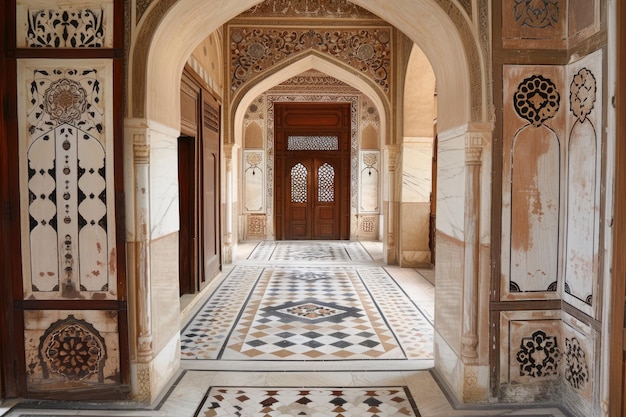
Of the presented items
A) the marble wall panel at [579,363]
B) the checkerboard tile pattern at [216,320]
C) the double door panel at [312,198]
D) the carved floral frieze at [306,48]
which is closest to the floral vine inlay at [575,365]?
the marble wall panel at [579,363]

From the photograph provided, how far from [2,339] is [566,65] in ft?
10.1

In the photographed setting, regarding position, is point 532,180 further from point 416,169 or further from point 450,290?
point 416,169

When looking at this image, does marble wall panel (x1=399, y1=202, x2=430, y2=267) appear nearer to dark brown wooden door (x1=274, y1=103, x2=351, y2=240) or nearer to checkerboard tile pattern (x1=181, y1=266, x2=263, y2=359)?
checkerboard tile pattern (x1=181, y1=266, x2=263, y2=359)

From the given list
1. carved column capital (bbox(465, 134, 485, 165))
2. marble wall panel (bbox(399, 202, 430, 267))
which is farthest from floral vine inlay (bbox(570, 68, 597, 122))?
marble wall panel (bbox(399, 202, 430, 267))

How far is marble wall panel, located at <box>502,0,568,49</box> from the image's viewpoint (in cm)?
246

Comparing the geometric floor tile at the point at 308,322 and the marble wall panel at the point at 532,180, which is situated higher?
the marble wall panel at the point at 532,180

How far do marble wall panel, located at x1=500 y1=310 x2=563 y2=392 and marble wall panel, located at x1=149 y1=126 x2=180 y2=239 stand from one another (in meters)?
1.85

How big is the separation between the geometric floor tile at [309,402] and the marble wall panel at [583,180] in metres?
1.00

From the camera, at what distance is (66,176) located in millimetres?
2459

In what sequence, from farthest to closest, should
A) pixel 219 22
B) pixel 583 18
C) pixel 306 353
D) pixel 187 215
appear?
pixel 187 215 → pixel 306 353 → pixel 219 22 → pixel 583 18

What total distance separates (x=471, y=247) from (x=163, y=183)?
65.9 inches

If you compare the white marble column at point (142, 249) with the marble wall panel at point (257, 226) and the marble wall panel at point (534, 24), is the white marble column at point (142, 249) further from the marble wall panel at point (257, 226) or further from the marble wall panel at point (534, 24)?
the marble wall panel at point (257, 226)

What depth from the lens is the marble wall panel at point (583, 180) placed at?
2209 mm

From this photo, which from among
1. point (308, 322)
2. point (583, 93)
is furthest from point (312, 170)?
point (583, 93)
